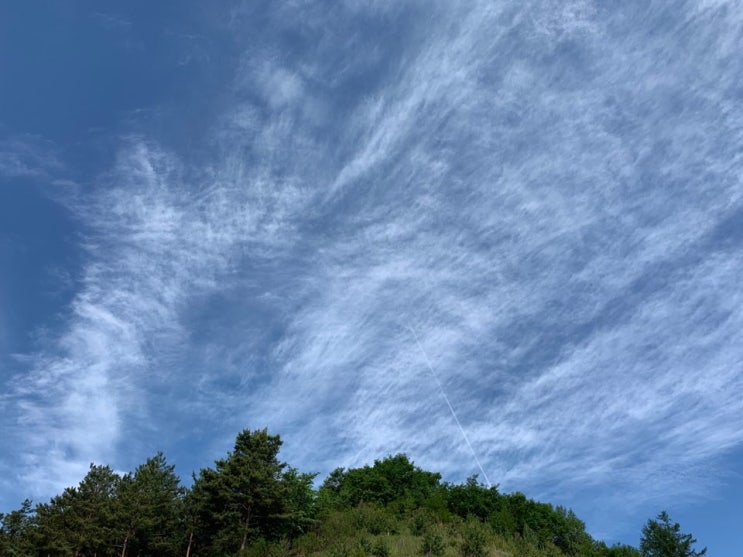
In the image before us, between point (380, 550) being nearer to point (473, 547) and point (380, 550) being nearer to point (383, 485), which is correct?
point (473, 547)

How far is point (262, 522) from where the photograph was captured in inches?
2032

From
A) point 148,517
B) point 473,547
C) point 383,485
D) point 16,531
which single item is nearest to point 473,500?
point 383,485

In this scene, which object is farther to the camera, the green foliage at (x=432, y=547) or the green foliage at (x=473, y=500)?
the green foliage at (x=473, y=500)

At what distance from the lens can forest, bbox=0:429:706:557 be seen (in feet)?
164

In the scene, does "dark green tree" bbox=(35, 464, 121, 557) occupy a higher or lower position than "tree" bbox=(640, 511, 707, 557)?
higher

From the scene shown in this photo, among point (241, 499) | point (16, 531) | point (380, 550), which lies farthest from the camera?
point (16, 531)

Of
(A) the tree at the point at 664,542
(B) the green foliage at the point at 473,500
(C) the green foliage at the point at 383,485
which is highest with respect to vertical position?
(C) the green foliage at the point at 383,485

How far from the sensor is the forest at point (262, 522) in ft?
164

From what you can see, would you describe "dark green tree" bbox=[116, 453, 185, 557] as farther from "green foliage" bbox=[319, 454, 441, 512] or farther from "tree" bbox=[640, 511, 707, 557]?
"tree" bbox=[640, 511, 707, 557]

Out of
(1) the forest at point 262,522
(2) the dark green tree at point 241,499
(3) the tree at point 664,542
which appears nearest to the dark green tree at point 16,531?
(1) the forest at point 262,522

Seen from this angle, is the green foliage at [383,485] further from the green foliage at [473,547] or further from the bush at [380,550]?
the bush at [380,550]

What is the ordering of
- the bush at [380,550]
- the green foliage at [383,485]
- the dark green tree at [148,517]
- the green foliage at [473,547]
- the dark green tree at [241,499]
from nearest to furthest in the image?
the bush at [380,550] → the green foliage at [473,547] → the dark green tree at [241,499] → the dark green tree at [148,517] → the green foliage at [383,485]

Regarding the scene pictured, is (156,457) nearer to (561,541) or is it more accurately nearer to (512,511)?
(512,511)

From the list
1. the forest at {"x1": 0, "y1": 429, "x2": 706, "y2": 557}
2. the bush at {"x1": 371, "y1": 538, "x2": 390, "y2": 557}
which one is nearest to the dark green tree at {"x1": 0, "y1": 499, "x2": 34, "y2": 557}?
the forest at {"x1": 0, "y1": 429, "x2": 706, "y2": 557}
